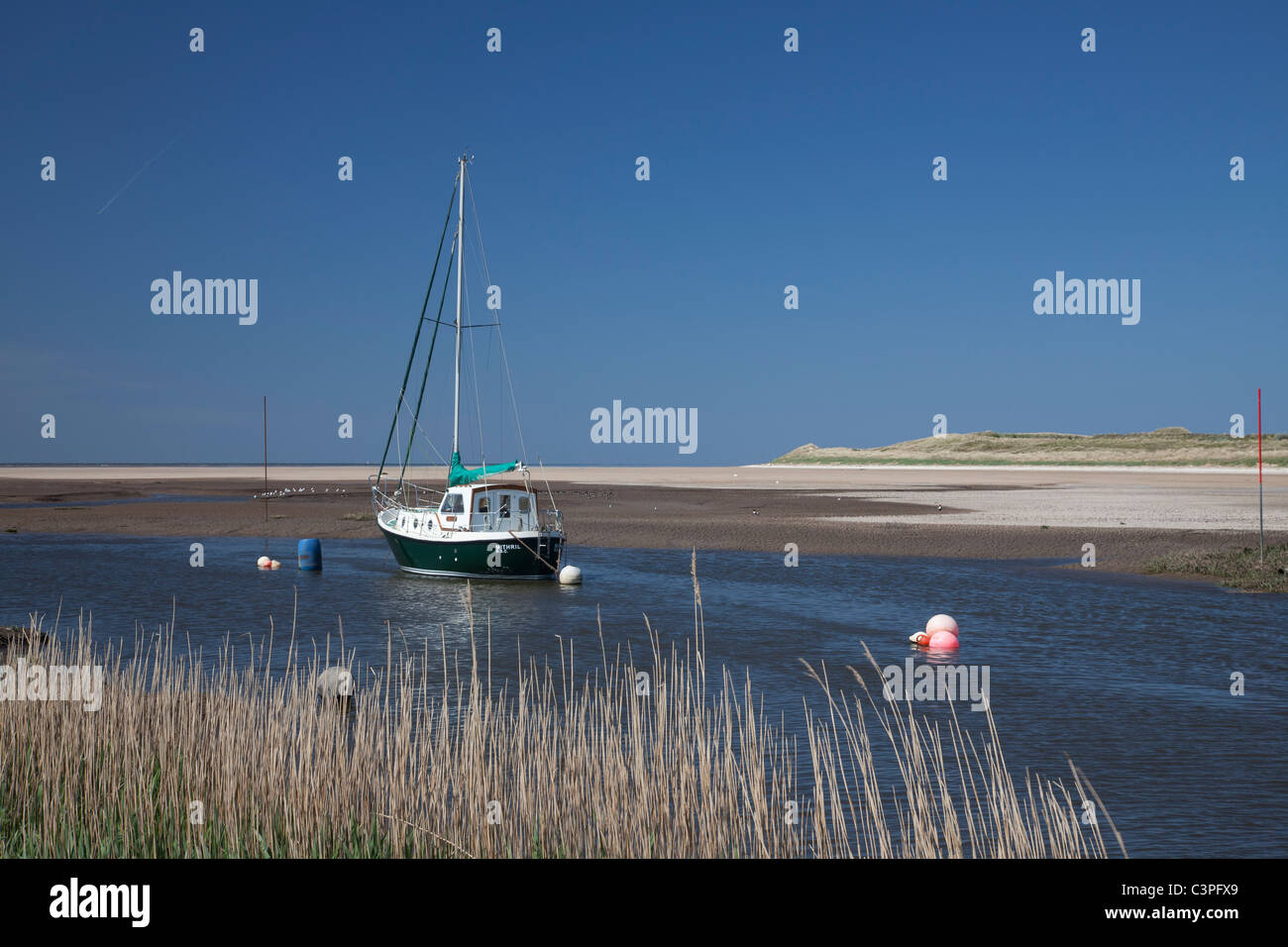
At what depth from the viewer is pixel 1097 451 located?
158m

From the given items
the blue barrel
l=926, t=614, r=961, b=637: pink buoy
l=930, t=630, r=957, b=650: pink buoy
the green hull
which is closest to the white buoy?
l=930, t=630, r=957, b=650: pink buoy

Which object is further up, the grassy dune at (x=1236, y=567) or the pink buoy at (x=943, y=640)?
the grassy dune at (x=1236, y=567)

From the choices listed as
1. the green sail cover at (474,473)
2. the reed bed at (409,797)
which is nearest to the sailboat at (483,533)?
the green sail cover at (474,473)

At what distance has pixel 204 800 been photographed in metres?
9.25

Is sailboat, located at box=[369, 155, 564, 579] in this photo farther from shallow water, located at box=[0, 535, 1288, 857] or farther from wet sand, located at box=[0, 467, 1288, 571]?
wet sand, located at box=[0, 467, 1288, 571]

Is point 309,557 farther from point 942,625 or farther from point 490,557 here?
point 942,625

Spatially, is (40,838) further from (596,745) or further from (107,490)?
(107,490)

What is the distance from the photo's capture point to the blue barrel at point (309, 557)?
106ft

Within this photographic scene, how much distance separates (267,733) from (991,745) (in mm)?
8096

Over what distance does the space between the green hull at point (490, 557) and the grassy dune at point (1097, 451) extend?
105759mm

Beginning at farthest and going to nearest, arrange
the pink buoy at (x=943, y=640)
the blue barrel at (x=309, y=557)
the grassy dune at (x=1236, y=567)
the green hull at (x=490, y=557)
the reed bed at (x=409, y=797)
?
the blue barrel at (x=309, y=557)
the green hull at (x=490, y=557)
the grassy dune at (x=1236, y=567)
the pink buoy at (x=943, y=640)
the reed bed at (x=409, y=797)

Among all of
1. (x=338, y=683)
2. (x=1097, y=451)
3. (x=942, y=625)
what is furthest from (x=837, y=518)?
(x=1097, y=451)

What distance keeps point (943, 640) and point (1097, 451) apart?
150785 mm

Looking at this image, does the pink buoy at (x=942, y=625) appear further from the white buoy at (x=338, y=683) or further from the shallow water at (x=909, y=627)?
the white buoy at (x=338, y=683)
